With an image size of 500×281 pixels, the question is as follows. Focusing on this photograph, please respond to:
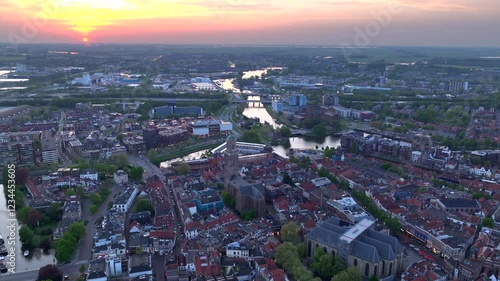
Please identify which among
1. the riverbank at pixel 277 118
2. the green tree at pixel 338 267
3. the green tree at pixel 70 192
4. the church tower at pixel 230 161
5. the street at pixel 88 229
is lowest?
the street at pixel 88 229

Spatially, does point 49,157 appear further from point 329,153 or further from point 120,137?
point 329,153

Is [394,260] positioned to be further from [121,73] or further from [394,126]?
[121,73]

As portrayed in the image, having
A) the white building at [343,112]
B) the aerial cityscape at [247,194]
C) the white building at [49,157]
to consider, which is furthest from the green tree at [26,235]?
the white building at [343,112]

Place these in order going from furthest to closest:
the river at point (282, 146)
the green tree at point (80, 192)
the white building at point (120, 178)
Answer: the river at point (282, 146), the white building at point (120, 178), the green tree at point (80, 192)

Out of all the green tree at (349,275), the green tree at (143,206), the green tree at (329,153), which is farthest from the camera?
the green tree at (329,153)

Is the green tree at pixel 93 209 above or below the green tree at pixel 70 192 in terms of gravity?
below

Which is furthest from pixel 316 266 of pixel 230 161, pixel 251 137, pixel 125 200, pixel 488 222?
pixel 251 137

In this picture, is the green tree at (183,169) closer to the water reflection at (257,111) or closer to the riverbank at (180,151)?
the riverbank at (180,151)

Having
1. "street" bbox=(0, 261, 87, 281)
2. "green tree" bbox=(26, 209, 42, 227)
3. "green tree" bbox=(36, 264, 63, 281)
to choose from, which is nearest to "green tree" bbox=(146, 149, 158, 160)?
"green tree" bbox=(26, 209, 42, 227)
